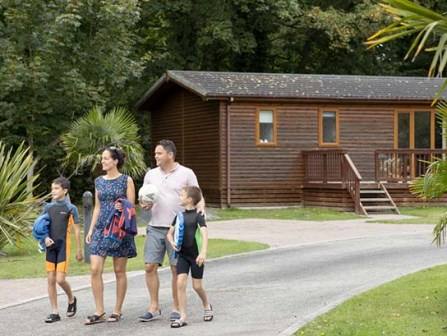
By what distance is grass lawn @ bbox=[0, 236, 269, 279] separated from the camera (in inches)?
602

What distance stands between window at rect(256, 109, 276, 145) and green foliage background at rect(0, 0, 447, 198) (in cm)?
442

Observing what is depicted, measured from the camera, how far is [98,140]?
26828 millimetres

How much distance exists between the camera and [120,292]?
10430 millimetres

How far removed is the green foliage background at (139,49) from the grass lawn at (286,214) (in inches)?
214

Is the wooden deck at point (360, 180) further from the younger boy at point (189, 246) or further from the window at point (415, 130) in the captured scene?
the younger boy at point (189, 246)

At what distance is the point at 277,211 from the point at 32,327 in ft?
66.5

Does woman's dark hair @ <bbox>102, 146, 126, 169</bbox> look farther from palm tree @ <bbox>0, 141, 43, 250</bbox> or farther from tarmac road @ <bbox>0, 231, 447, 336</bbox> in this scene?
palm tree @ <bbox>0, 141, 43, 250</bbox>

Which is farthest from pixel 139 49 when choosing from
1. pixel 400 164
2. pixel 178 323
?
pixel 178 323

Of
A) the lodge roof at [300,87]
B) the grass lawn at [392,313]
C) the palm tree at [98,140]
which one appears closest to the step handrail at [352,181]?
the lodge roof at [300,87]

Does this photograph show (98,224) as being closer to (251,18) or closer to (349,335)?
(349,335)

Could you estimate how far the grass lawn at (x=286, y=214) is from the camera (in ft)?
89.8

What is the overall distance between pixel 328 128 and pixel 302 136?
105 centimetres

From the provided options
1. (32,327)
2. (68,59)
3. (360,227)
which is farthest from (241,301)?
(68,59)

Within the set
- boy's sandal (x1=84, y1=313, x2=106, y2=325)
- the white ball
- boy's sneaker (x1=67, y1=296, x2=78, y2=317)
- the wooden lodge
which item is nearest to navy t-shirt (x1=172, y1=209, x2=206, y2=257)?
the white ball
